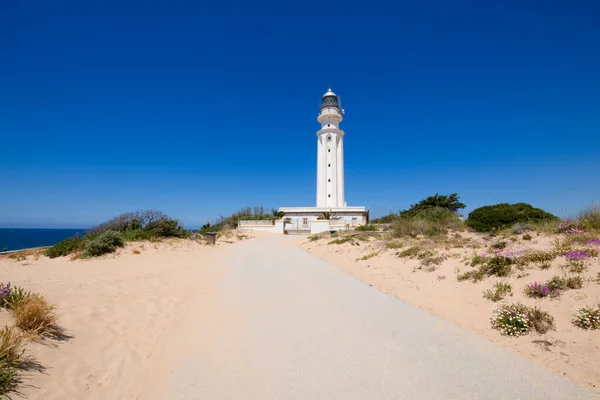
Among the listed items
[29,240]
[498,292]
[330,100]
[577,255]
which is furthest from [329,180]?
[29,240]

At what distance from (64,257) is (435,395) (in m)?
14.3

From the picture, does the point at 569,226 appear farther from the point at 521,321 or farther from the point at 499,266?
the point at 521,321

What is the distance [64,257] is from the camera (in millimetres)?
11891

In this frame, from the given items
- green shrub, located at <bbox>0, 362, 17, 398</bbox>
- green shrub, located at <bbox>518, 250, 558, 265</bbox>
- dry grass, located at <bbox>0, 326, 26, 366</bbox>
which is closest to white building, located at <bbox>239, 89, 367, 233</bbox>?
green shrub, located at <bbox>518, 250, 558, 265</bbox>

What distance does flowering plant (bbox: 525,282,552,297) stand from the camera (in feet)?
17.0

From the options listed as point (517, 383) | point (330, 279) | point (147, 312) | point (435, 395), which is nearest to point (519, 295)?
point (517, 383)

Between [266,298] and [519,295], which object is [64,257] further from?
[519,295]

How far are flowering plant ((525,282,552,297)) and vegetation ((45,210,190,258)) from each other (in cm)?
1419

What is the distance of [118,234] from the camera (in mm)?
13320

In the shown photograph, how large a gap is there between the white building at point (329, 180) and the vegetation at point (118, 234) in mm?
27016

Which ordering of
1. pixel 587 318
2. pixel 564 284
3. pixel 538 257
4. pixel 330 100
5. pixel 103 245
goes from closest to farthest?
pixel 587 318 < pixel 564 284 < pixel 538 257 < pixel 103 245 < pixel 330 100

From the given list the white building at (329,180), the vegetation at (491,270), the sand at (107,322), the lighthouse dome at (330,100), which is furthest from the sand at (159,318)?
the lighthouse dome at (330,100)

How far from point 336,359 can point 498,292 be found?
13.2 feet

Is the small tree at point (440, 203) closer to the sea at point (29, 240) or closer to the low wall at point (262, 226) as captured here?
the low wall at point (262, 226)
